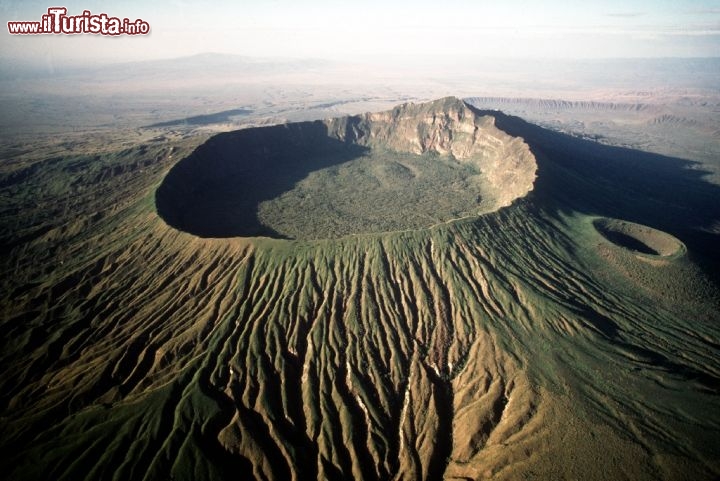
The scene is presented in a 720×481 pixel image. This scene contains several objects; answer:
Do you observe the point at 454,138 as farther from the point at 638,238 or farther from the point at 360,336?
the point at 360,336

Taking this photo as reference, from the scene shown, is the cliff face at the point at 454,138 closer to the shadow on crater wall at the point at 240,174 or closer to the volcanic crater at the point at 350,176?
the volcanic crater at the point at 350,176

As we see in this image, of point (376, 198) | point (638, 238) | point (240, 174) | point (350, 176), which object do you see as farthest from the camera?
point (240, 174)

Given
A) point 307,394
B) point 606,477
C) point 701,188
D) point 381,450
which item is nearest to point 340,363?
point 307,394

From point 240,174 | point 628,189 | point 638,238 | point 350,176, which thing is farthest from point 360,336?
point 628,189

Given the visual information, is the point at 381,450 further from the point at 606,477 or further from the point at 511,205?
the point at 511,205

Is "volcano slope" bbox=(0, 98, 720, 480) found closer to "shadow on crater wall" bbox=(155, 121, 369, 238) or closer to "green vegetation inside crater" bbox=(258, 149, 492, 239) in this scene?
"green vegetation inside crater" bbox=(258, 149, 492, 239)

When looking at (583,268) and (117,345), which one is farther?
(583,268)
